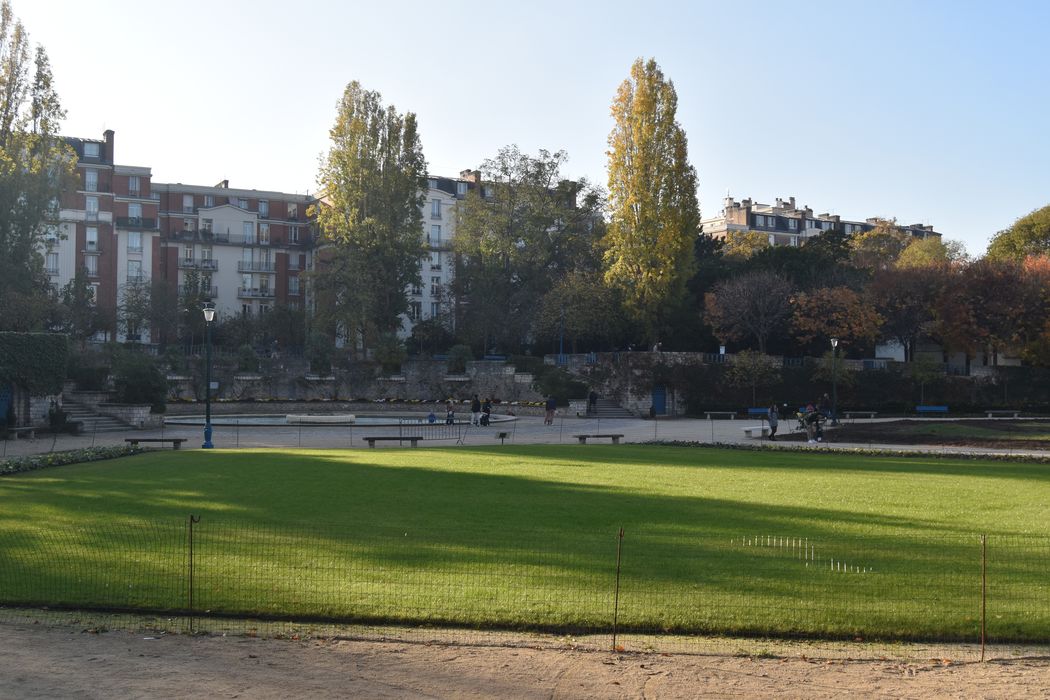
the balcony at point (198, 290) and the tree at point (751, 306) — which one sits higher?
the balcony at point (198, 290)

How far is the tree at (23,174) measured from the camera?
4562 cm

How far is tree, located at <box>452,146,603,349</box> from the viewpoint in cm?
6762

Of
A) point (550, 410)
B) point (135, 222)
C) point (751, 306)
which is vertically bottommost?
point (550, 410)

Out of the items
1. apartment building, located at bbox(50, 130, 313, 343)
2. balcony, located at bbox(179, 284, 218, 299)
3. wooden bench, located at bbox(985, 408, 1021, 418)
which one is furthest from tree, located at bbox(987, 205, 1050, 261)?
balcony, located at bbox(179, 284, 218, 299)

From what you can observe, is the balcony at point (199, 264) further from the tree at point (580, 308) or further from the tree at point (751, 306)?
the tree at point (751, 306)

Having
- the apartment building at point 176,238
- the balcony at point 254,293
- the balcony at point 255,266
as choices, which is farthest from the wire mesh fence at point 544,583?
the balcony at point 255,266

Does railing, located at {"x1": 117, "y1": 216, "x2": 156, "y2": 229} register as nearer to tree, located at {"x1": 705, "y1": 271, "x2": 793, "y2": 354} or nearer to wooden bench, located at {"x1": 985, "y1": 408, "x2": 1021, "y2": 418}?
tree, located at {"x1": 705, "y1": 271, "x2": 793, "y2": 354}

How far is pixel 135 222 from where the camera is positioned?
266ft

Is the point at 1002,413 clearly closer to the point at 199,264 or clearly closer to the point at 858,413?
the point at 858,413

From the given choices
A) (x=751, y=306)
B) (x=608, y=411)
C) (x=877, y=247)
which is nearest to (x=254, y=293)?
(x=608, y=411)

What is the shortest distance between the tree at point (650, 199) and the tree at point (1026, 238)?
109ft

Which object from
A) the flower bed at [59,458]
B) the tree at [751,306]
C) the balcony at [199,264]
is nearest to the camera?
the flower bed at [59,458]

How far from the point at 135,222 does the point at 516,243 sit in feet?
115

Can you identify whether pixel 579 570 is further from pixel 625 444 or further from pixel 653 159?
pixel 653 159
